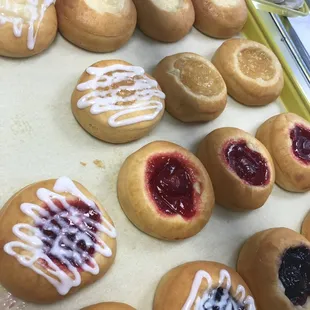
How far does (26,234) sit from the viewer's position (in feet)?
4.12

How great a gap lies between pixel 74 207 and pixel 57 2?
0.84 meters

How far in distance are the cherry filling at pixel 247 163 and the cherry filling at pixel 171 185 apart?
213 millimetres

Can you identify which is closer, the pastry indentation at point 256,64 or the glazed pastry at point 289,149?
the glazed pastry at point 289,149

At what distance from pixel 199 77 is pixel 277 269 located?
2.64ft

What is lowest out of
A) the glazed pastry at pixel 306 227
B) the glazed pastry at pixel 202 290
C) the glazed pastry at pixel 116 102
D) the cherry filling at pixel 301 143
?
the glazed pastry at pixel 306 227

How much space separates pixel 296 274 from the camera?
5.12ft

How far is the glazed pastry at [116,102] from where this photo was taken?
157 cm

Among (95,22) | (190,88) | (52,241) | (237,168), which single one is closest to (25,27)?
(95,22)

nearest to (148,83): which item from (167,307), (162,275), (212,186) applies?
(212,186)

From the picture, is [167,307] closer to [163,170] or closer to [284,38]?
[163,170]

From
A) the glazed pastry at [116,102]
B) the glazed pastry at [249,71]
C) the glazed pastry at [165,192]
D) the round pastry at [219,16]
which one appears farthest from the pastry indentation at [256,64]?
the glazed pastry at [165,192]

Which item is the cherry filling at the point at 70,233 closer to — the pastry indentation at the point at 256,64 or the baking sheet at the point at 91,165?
the baking sheet at the point at 91,165

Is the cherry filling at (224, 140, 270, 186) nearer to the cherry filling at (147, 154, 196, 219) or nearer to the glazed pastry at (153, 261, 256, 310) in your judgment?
the cherry filling at (147, 154, 196, 219)

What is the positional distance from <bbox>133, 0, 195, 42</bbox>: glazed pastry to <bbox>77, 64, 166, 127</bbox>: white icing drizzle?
311mm
